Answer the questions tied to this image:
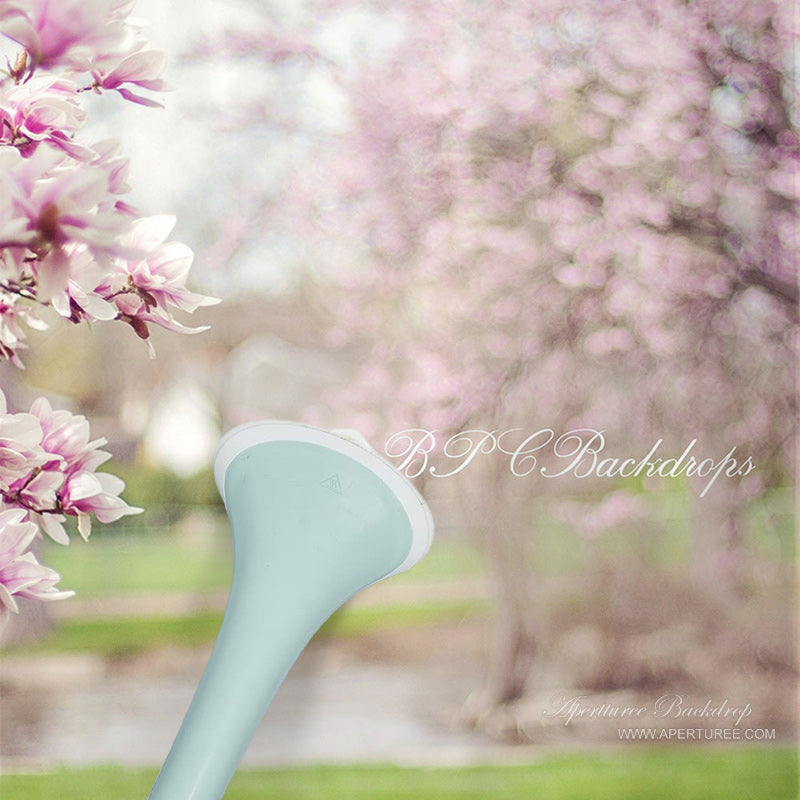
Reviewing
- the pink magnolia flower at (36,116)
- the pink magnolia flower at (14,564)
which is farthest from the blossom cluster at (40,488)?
the pink magnolia flower at (36,116)

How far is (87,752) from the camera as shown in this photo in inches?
55.3

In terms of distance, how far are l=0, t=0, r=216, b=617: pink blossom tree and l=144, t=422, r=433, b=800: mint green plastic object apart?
33 cm

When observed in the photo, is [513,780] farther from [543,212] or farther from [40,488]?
[40,488]

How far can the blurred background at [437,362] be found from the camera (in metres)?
1.41

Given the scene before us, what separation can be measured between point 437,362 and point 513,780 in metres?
0.68

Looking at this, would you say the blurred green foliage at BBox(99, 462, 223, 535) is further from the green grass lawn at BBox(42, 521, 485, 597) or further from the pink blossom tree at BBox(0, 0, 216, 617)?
the pink blossom tree at BBox(0, 0, 216, 617)

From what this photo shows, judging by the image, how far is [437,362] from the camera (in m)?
1.42

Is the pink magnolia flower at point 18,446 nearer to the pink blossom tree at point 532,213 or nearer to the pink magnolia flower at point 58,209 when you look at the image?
the pink magnolia flower at point 58,209

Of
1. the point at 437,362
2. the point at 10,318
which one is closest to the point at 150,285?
the point at 10,318

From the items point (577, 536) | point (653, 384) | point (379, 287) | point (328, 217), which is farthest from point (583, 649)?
point (328, 217)

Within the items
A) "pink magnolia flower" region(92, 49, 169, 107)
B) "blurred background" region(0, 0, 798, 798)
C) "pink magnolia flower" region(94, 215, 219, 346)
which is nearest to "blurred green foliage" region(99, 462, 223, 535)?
"blurred background" region(0, 0, 798, 798)

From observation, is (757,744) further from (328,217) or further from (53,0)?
(53,0)

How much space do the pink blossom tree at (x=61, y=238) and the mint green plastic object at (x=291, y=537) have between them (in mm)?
332

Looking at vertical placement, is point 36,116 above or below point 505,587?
above
